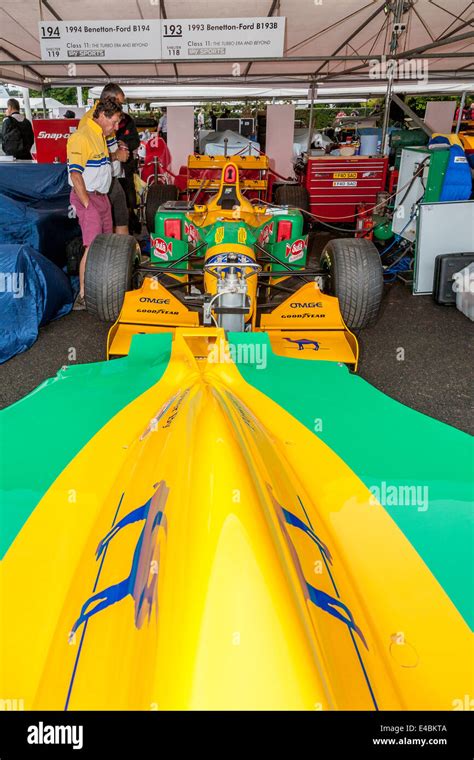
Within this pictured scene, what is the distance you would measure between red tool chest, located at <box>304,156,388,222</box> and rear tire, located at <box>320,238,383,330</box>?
13.7 ft

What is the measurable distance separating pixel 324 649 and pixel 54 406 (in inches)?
51.1

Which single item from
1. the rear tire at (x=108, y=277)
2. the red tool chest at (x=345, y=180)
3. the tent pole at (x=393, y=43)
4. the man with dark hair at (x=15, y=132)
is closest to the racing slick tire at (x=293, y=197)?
the red tool chest at (x=345, y=180)

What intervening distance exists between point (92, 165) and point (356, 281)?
2291 millimetres

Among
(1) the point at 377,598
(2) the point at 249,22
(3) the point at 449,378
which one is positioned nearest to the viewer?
(1) the point at 377,598

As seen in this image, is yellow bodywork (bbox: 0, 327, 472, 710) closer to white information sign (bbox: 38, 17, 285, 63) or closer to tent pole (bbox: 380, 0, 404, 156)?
white information sign (bbox: 38, 17, 285, 63)

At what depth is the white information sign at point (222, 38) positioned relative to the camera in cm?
709

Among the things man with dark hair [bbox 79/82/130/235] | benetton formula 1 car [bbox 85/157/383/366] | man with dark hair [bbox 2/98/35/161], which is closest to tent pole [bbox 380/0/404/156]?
man with dark hair [bbox 79/82/130/235]

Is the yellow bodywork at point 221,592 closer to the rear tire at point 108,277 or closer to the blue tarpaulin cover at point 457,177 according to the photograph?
the rear tire at point 108,277

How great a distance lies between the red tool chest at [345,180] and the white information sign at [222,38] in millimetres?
1508

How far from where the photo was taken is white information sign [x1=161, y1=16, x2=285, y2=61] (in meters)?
7.09

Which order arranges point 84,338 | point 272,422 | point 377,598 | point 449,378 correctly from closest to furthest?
point 377,598 → point 272,422 → point 449,378 → point 84,338

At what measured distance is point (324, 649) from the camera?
1.02 m
